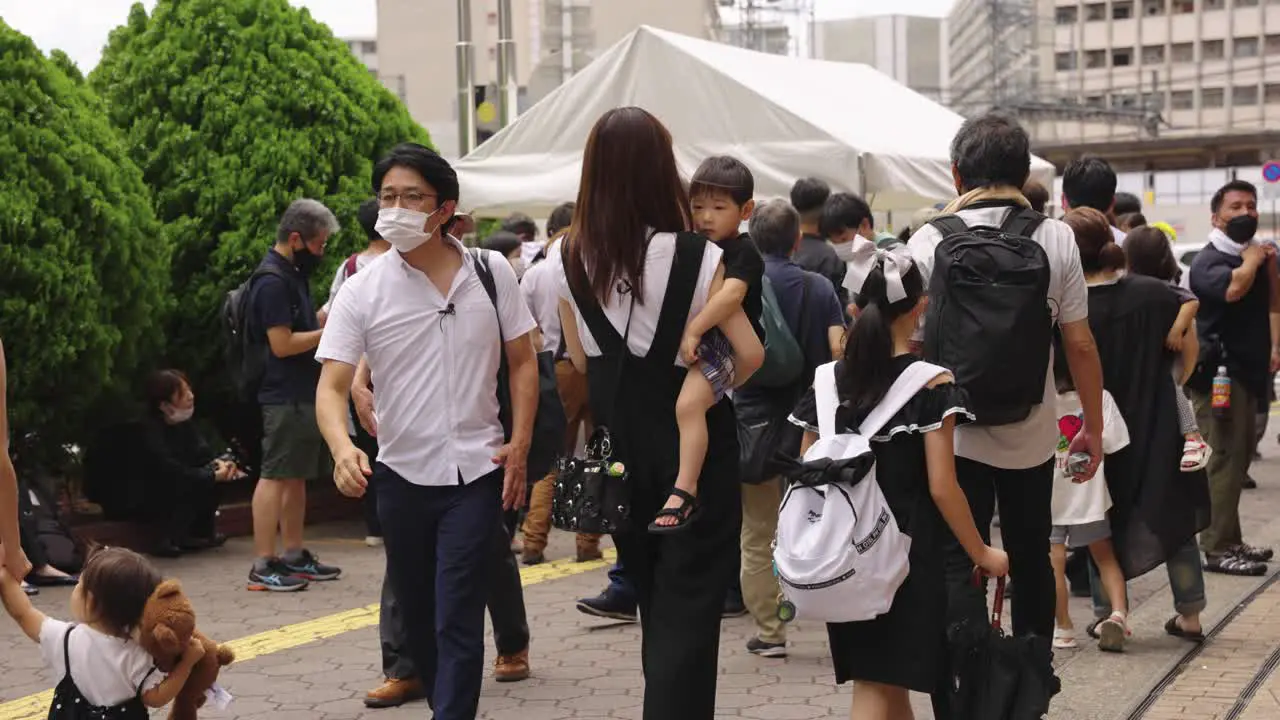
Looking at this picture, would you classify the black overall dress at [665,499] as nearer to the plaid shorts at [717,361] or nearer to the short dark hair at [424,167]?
the plaid shorts at [717,361]

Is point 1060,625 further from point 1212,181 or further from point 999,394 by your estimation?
point 1212,181

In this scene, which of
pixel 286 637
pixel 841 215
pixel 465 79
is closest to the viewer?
pixel 286 637

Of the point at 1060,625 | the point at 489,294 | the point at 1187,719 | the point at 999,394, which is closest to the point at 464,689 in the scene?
the point at 489,294

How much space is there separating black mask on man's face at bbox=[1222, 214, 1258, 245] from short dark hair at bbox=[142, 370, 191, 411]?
19.1ft

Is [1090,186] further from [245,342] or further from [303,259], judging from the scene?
[245,342]

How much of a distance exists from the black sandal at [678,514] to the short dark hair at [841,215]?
5.40m

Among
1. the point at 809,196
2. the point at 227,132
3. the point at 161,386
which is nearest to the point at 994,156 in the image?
the point at 809,196

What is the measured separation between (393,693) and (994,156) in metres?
2.87

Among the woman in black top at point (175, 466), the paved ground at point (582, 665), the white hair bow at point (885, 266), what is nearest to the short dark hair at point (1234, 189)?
the paved ground at point (582, 665)

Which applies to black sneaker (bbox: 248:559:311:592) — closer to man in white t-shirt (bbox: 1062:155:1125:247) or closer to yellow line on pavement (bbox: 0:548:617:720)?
yellow line on pavement (bbox: 0:548:617:720)

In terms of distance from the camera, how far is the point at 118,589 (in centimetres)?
467

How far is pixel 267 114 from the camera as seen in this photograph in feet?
36.5

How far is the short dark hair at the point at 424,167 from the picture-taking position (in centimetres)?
506

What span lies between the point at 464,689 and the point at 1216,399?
5.70 m
